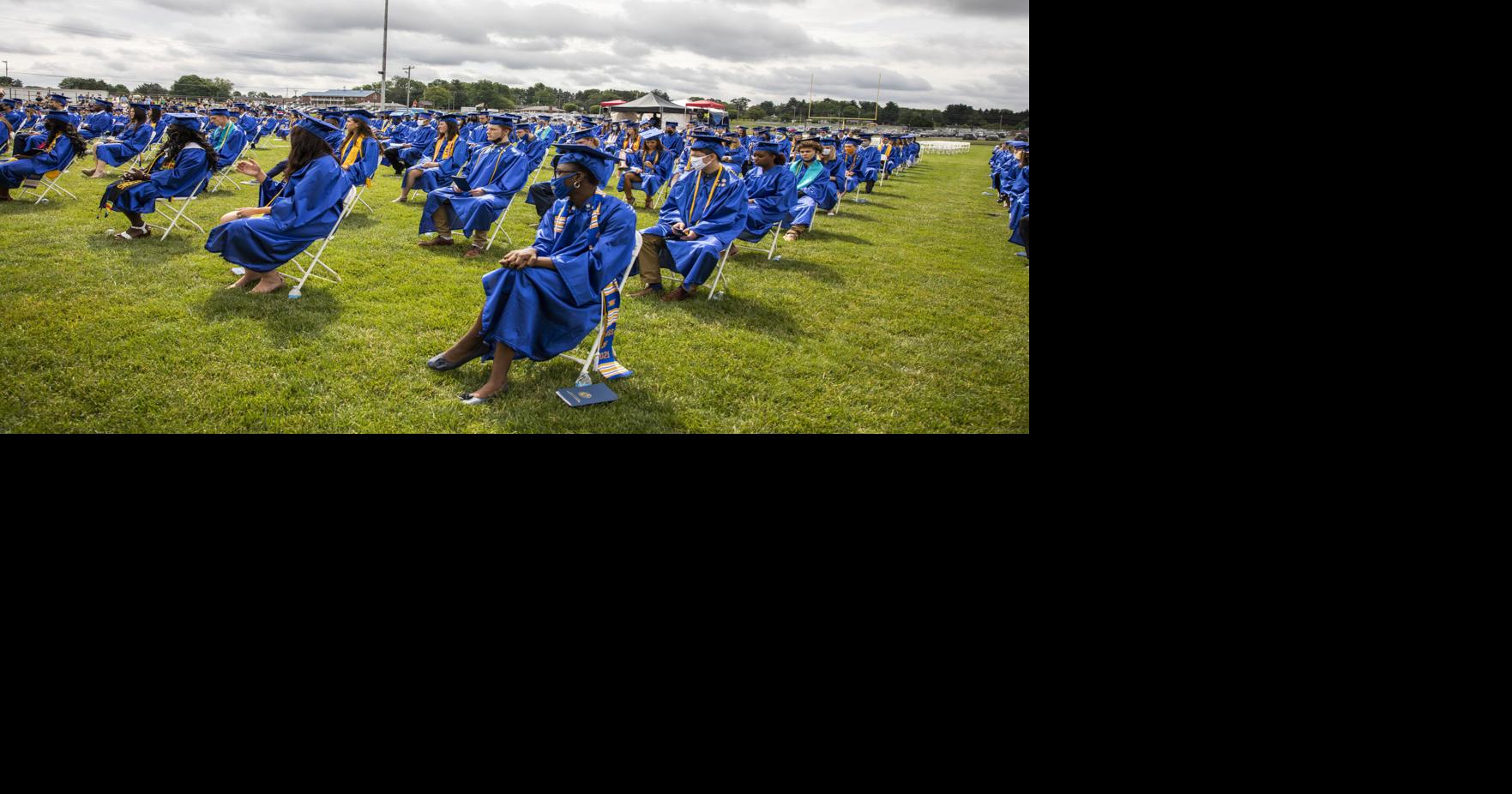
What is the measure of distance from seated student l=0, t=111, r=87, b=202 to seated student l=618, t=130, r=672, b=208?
21.0 feet

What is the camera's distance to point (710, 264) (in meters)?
5.63

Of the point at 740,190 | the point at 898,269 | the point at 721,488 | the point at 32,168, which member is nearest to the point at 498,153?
the point at 740,190

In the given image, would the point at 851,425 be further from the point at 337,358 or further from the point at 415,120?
the point at 415,120

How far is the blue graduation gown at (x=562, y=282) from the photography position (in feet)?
12.0

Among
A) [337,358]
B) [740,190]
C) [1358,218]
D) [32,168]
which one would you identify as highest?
[32,168]

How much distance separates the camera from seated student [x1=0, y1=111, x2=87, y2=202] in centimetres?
802

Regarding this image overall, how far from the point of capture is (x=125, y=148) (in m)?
11.0

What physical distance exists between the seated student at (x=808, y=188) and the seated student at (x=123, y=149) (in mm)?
8802

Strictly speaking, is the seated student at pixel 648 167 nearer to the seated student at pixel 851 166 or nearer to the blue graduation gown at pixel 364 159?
the seated student at pixel 851 166

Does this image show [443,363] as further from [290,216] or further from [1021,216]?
[1021,216]

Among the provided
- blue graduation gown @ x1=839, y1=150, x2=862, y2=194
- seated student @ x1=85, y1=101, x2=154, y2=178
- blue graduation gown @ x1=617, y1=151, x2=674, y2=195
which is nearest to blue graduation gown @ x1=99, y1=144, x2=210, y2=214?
Result: seated student @ x1=85, y1=101, x2=154, y2=178

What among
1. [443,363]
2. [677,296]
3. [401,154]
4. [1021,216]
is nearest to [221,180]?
[401,154]

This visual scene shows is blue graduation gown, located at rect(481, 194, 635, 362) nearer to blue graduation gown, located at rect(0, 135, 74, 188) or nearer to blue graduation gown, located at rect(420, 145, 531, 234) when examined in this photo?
blue graduation gown, located at rect(420, 145, 531, 234)

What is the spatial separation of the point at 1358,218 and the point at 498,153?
24.1 feet
